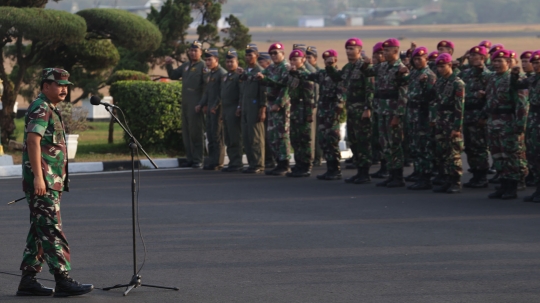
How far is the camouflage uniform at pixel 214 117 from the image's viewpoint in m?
15.5

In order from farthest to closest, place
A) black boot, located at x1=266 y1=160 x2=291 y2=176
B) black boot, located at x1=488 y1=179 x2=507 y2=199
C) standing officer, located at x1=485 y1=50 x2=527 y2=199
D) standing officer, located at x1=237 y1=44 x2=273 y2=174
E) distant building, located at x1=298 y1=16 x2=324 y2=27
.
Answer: distant building, located at x1=298 y1=16 x2=324 y2=27 < standing officer, located at x1=237 y1=44 x2=273 y2=174 < black boot, located at x1=266 y1=160 x2=291 y2=176 < black boot, located at x1=488 y1=179 x2=507 y2=199 < standing officer, located at x1=485 y1=50 x2=527 y2=199

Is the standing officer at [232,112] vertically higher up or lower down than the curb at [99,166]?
higher up

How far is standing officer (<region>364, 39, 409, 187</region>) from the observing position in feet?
42.2

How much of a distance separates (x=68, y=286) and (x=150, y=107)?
10.0 meters

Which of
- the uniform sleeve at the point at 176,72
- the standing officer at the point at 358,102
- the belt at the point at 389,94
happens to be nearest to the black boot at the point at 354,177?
the standing officer at the point at 358,102

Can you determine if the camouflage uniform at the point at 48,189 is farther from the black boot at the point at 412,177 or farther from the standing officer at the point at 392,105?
the black boot at the point at 412,177

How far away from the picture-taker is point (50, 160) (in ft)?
22.6

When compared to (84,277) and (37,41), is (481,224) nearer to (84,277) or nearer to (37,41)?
(84,277)

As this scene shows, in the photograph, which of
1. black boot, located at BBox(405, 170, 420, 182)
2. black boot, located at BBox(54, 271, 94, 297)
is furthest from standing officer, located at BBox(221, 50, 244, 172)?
black boot, located at BBox(54, 271, 94, 297)

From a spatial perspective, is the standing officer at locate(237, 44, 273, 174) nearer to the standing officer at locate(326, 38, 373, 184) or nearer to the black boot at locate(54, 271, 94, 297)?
the standing officer at locate(326, 38, 373, 184)

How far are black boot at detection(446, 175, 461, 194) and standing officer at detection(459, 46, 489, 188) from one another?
0.63 m

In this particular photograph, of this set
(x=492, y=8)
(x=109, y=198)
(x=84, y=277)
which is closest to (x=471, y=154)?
(x=109, y=198)

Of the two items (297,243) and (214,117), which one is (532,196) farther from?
(214,117)

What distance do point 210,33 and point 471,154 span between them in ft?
30.4
